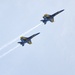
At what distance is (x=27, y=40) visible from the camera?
5399 inches

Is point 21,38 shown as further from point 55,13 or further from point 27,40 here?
point 55,13

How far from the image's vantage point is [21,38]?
448ft

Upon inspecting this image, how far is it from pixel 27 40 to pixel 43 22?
1472cm

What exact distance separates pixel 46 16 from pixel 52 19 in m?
4.05

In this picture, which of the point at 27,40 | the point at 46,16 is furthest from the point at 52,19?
the point at 27,40

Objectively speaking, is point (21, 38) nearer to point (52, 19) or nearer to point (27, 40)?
point (27, 40)

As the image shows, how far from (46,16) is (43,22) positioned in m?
4.64

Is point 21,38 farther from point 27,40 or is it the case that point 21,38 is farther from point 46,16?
point 46,16

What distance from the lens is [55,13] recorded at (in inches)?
5433

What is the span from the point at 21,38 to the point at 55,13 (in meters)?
25.7

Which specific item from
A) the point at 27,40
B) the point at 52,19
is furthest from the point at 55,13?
the point at 27,40

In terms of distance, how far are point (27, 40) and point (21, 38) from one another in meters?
3.84

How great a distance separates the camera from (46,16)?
136 meters

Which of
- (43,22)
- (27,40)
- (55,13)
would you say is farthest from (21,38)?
(55,13)
